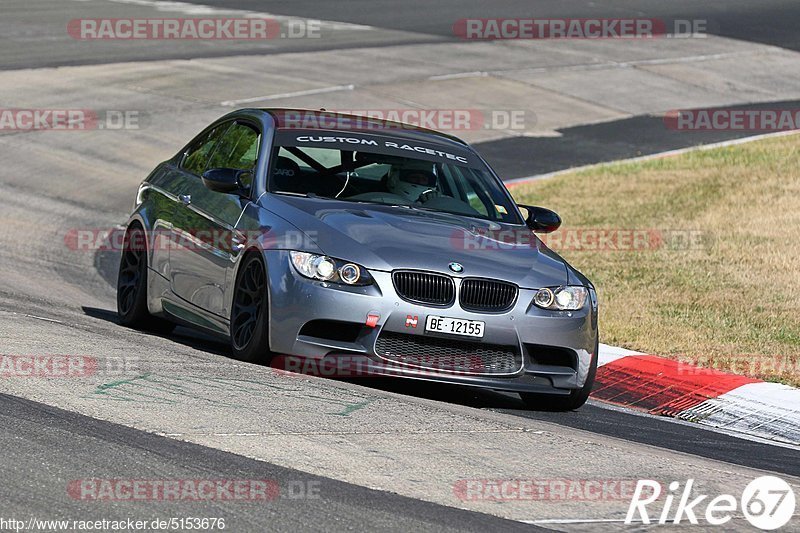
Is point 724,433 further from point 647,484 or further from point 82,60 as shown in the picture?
point 82,60

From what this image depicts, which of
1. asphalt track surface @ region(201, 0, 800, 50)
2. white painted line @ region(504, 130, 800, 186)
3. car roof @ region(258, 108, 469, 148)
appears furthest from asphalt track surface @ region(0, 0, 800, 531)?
asphalt track surface @ region(201, 0, 800, 50)

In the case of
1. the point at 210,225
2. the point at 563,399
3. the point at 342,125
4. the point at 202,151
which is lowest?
the point at 563,399

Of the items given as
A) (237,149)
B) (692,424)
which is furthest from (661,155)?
(692,424)

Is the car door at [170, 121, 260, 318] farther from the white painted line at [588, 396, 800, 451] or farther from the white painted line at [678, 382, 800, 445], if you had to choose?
the white painted line at [678, 382, 800, 445]

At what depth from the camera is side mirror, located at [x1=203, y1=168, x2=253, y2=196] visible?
891cm

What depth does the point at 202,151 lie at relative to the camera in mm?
10086

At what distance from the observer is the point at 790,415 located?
889cm

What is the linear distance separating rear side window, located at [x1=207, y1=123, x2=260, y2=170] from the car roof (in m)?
0.19

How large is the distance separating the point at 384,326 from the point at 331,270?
420mm

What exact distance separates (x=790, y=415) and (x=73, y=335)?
13.8ft

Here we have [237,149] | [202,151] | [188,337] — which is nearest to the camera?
[237,149]

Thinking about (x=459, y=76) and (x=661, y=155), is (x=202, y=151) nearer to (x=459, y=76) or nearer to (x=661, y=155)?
(x=661, y=155)

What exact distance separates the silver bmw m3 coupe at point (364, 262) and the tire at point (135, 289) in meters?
0.02

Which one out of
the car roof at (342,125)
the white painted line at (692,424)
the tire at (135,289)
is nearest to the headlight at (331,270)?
the car roof at (342,125)
